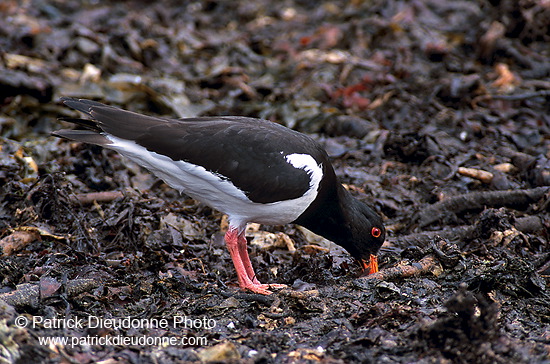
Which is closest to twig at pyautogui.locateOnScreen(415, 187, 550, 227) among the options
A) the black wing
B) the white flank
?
the white flank

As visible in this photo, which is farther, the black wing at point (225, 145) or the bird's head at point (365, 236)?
the bird's head at point (365, 236)

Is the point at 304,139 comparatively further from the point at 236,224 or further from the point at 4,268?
the point at 4,268

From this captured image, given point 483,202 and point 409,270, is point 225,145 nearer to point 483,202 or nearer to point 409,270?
point 409,270

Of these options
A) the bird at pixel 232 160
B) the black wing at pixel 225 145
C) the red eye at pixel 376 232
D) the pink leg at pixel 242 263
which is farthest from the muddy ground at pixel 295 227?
the black wing at pixel 225 145

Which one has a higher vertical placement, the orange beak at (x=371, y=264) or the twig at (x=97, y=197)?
the orange beak at (x=371, y=264)

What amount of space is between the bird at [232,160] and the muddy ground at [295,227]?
22.8 inches

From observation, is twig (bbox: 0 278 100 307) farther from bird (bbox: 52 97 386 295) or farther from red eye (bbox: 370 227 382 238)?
red eye (bbox: 370 227 382 238)

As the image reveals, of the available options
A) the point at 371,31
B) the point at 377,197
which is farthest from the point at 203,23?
the point at 377,197

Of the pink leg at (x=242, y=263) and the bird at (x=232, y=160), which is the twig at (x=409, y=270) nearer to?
the bird at (x=232, y=160)

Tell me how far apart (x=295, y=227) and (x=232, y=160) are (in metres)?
1.74

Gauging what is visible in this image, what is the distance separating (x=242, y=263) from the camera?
18.5ft

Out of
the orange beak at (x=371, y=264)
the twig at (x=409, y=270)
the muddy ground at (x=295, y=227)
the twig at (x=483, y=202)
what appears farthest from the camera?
the twig at (x=483, y=202)

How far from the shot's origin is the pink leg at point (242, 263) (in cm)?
544

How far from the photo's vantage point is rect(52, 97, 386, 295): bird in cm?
543
